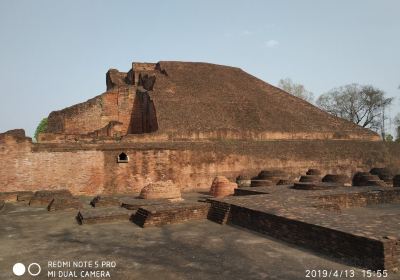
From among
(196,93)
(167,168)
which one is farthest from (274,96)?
(167,168)

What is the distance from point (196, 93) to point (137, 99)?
3.31 metres

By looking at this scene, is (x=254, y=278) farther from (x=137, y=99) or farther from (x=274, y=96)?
(x=274, y=96)

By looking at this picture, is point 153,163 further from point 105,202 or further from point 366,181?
point 366,181

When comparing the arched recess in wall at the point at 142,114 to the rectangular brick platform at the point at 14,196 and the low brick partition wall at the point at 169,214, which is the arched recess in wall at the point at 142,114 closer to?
the rectangular brick platform at the point at 14,196

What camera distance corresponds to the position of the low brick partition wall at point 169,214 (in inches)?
278

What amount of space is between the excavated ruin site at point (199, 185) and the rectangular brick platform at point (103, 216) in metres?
0.03

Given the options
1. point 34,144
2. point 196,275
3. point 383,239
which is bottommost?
point 196,275

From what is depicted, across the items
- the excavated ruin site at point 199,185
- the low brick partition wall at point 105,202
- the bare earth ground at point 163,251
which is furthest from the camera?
the low brick partition wall at point 105,202

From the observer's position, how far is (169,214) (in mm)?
7250

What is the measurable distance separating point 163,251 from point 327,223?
8.26 ft

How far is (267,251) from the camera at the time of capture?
16.6 feet

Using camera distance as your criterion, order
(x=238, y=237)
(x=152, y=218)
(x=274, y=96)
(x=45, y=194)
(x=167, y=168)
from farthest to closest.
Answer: (x=274, y=96) < (x=167, y=168) < (x=45, y=194) < (x=152, y=218) < (x=238, y=237)

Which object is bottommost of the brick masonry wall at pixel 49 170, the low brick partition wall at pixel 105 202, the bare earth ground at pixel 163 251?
the bare earth ground at pixel 163 251

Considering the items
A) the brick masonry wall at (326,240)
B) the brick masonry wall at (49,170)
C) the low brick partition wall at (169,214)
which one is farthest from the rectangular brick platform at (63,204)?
the brick masonry wall at (326,240)
